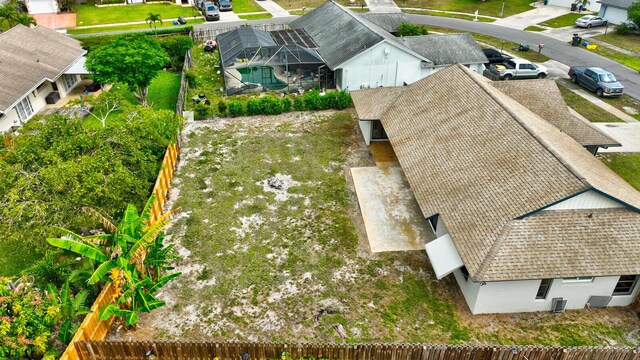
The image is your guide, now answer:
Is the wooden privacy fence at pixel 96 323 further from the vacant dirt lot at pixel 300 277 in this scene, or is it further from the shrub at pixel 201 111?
the shrub at pixel 201 111

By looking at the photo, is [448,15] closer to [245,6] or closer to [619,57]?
[619,57]

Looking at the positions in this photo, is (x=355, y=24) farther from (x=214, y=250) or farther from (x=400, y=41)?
(x=214, y=250)

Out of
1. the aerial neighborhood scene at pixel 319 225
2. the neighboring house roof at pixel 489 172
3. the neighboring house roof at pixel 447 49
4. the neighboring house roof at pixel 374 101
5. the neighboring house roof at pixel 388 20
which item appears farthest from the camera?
the neighboring house roof at pixel 388 20

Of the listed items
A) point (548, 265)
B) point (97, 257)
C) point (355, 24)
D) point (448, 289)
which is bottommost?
point (448, 289)

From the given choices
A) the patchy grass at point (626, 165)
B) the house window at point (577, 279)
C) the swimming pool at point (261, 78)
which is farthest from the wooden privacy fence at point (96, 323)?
the patchy grass at point (626, 165)

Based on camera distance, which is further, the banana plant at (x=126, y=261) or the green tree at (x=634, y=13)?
the green tree at (x=634, y=13)

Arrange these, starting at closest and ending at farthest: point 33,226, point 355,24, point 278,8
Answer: point 33,226, point 355,24, point 278,8

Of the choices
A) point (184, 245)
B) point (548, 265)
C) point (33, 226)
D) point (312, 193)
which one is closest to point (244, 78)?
point (312, 193)
